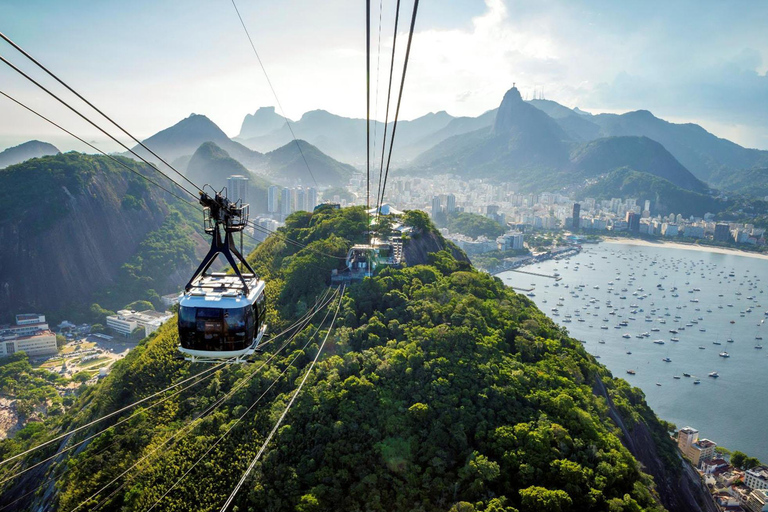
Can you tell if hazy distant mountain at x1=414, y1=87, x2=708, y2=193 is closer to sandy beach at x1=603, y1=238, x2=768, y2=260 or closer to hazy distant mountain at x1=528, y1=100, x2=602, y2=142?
hazy distant mountain at x1=528, y1=100, x2=602, y2=142

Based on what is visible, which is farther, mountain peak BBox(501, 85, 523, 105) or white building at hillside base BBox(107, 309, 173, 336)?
mountain peak BBox(501, 85, 523, 105)

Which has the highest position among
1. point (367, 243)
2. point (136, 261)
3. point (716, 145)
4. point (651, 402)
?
point (716, 145)

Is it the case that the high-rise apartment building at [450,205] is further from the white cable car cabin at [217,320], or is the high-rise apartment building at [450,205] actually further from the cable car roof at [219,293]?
A: the white cable car cabin at [217,320]

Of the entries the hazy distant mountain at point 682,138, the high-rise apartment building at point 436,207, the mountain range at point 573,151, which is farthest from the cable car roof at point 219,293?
the hazy distant mountain at point 682,138

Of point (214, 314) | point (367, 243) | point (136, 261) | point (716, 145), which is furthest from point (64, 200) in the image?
point (716, 145)

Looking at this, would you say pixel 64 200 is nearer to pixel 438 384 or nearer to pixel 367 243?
pixel 367 243

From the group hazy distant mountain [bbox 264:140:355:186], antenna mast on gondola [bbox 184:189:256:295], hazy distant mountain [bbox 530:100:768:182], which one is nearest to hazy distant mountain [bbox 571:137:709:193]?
hazy distant mountain [bbox 530:100:768:182]
